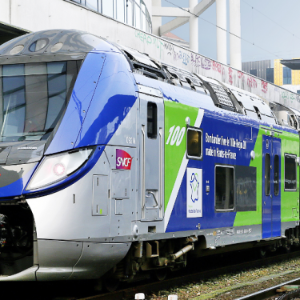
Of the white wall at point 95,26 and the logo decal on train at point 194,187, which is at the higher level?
the white wall at point 95,26

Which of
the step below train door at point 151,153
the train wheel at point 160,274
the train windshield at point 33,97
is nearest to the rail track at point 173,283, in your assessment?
the train wheel at point 160,274

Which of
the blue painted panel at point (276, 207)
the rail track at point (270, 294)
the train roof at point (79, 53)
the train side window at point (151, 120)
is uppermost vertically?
the train roof at point (79, 53)

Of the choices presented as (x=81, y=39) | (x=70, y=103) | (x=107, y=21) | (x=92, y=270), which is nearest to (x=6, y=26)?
(x=107, y=21)

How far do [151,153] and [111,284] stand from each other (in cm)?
203

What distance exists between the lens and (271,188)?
37.2 ft

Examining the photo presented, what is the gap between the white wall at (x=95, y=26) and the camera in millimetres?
13250

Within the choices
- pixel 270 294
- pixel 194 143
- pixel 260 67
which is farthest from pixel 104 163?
pixel 260 67

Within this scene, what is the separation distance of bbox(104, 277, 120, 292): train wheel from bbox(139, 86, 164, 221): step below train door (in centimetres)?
118

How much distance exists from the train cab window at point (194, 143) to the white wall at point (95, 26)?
1464 mm

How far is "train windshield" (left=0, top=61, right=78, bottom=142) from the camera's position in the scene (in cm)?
714

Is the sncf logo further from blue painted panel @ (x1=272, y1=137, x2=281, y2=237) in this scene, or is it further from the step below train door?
blue painted panel @ (x1=272, y1=137, x2=281, y2=237)

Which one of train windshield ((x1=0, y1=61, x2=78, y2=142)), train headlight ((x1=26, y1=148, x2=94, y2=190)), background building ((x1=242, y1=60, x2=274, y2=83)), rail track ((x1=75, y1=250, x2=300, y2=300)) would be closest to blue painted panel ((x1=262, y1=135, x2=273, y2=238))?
rail track ((x1=75, y1=250, x2=300, y2=300))

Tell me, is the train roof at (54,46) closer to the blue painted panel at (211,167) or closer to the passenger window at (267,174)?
the blue painted panel at (211,167)

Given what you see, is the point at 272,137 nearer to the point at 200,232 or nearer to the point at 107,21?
the point at 200,232
